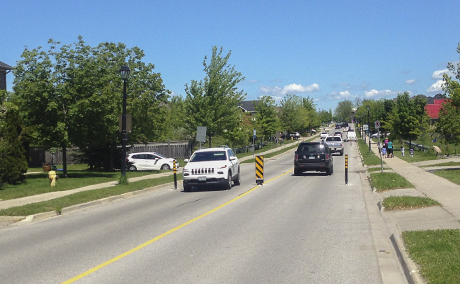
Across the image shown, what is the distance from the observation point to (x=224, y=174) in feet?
64.0

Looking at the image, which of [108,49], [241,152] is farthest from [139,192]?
[241,152]

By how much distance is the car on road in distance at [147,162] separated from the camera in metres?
35.3

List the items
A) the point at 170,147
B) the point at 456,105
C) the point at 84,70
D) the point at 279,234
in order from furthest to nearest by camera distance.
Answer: the point at 170,147, the point at 84,70, the point at 456,105, the point at 279,234

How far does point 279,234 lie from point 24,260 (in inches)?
190

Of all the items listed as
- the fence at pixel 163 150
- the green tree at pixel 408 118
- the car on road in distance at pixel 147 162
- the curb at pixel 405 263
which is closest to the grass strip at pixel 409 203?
the curb at pixel 405 263

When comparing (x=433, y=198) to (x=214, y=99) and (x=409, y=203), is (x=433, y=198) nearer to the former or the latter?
(x=409, y=203)

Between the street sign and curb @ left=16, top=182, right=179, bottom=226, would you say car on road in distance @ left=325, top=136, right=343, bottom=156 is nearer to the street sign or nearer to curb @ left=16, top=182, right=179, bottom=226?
the street sign

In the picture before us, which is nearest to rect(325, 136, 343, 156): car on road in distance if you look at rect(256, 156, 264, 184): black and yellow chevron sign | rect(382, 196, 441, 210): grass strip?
rect(256, 156, 264, 184): black and yellow chevron sign

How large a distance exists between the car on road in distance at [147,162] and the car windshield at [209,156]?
1482cm

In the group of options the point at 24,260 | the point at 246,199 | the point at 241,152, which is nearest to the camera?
the point at 24,260

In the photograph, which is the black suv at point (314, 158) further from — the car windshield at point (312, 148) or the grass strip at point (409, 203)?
the grass strip at point (409, 203)

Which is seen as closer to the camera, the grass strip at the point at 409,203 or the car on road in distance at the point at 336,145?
the grass strip at the point at 409,203

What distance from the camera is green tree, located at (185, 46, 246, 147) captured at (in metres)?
39.0

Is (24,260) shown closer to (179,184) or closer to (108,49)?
(179,184)
